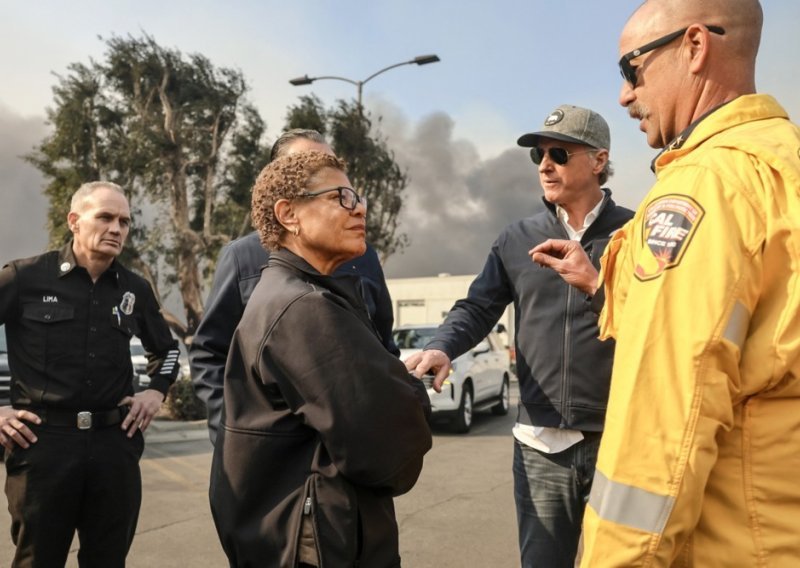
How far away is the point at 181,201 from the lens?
61.6 ft

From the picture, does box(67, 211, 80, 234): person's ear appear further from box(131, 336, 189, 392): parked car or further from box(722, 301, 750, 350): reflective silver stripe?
box(131, 336, 189, 392): parked car

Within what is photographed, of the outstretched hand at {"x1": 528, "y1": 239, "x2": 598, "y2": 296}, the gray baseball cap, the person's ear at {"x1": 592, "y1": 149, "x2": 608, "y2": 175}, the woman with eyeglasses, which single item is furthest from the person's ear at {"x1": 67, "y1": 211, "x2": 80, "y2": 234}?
the person's ear at {"x1": 592, "y1": 149, "x2": 608, "y2": 175}

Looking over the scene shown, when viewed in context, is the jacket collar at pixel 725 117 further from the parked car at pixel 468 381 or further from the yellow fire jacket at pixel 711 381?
the parked car at pixel 468 381

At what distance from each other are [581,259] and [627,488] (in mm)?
1347

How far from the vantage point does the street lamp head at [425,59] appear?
15.2m

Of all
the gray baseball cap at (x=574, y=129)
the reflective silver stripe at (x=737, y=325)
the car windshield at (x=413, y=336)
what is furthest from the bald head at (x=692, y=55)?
the car windshield at (x=413, y=336)

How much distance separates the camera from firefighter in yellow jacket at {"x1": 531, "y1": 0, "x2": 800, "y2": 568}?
4.09 feet

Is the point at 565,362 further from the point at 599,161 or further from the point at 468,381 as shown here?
the point at 468,381

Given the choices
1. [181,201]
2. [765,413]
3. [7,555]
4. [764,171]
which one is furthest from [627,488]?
[181,201]

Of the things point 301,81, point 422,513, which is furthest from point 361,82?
point 422,513

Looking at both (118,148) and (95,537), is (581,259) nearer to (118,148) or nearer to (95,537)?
(95,537)

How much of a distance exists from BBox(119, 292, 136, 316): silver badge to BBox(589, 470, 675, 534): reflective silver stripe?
3011mm

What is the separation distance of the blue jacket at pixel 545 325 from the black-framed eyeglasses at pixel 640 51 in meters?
1.25

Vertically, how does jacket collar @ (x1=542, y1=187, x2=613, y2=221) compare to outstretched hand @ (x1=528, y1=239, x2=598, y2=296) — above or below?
above
